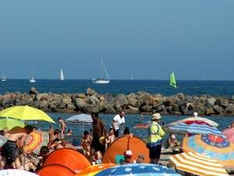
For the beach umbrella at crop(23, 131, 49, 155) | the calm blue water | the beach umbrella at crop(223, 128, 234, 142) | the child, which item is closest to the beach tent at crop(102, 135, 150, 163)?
the child

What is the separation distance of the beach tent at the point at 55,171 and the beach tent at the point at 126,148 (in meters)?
3.40

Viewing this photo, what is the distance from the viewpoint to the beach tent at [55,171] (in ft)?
33.8

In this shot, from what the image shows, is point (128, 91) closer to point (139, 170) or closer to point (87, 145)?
point (87, 145)

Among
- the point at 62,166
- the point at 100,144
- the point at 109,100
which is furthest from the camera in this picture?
the point at 109,100

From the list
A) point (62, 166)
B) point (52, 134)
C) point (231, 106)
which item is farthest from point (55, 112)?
point (62, 166)

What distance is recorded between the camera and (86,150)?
52.4 feet

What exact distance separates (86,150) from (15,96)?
43349 mm

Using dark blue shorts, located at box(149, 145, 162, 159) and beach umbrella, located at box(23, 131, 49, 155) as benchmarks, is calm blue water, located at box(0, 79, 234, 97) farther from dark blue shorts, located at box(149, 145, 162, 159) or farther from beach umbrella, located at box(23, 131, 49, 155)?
dark blue shorts, located at box(149, 145, 162, 159)

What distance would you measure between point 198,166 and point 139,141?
521 cm

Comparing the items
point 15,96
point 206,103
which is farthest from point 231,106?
point 15,96

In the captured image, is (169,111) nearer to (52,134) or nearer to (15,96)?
(15,96)

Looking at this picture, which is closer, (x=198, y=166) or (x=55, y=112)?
(x=198, y=166)

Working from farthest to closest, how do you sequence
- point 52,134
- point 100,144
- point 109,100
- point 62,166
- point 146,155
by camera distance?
1. point 109,100
2. point 52,134
3. point 100,144
4. point 146,155
5. point 62,166

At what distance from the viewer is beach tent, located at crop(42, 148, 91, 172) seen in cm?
1075
